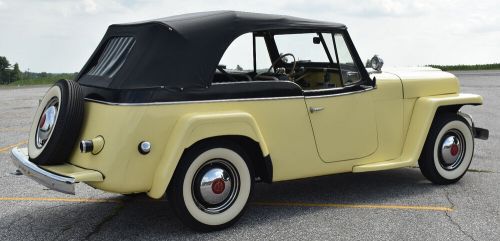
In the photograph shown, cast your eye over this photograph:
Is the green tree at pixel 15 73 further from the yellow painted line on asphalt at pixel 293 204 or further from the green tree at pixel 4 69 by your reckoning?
the yellow painted line on asphalt at pixel 293 204

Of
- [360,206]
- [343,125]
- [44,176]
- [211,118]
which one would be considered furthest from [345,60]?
[44,176]

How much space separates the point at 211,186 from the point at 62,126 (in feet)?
4.01

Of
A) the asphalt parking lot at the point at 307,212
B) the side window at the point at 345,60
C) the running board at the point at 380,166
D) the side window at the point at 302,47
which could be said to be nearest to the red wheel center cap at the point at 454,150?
the asphalt parking lot at the point at 307,212

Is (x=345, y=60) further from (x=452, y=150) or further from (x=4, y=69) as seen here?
(x=4, y=69)

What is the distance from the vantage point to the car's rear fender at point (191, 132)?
4188mm

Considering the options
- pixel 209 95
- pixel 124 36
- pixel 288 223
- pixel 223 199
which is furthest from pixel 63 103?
pixel 288 223

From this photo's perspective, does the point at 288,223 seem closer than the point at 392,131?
Yes

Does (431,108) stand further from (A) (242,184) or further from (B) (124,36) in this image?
(B) (124,36)

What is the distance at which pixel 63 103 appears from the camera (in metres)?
4.36

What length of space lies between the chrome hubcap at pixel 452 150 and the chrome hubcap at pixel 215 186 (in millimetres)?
2551

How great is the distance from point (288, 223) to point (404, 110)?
72.3 inches

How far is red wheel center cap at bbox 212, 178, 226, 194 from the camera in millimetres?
4465

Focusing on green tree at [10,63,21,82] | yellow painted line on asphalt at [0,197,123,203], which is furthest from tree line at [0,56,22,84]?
yellow painted line on asphalt at [0,197,123,203]

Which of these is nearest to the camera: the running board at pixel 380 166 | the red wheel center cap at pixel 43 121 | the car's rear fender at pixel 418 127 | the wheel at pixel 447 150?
the red wheel center cap at pixel 43 121
